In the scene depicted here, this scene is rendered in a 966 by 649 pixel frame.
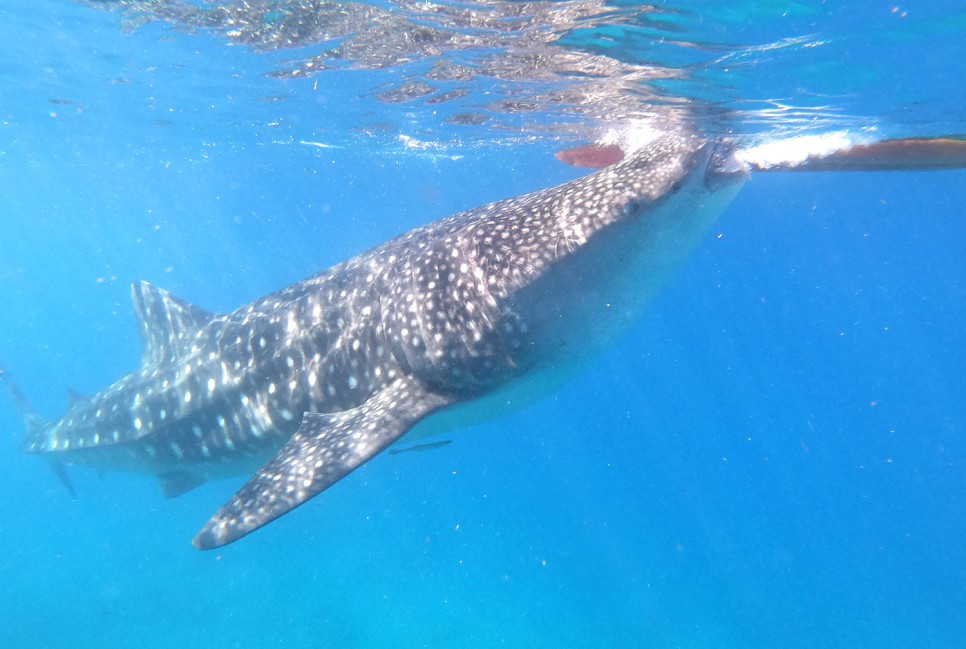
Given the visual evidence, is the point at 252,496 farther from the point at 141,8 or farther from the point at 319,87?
the point at 319,87

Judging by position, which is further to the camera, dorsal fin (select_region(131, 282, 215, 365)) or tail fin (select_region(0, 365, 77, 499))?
tail fin (select_region(0, 365, 77, 499))

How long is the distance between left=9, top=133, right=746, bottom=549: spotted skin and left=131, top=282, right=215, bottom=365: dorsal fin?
3.17ft

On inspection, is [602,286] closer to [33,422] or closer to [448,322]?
[448,322]

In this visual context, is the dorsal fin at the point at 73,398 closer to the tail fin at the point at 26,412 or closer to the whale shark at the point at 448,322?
the tail fin at the point at 26,412

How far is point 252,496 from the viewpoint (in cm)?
468

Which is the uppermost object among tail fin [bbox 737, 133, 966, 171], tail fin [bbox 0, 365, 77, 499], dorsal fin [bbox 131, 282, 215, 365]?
tail fin [bbox 737, 133, 966, 171]

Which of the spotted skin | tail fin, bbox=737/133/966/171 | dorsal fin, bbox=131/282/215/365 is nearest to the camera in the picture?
the spotted skin

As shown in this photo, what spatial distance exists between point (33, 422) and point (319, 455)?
10.4 m

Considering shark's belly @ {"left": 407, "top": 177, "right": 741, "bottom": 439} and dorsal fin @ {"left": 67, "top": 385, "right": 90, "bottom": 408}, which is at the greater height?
shark's belly @ {"left": 407, "top": 177, "right": 741, "bottom": 439}

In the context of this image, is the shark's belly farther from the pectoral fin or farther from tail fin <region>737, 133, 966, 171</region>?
tail fin <region>737, 133, 966, 171</region>

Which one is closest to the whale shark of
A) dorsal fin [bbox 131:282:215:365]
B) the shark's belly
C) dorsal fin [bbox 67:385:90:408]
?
the shark's belly

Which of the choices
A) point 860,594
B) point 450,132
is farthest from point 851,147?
point 860,594

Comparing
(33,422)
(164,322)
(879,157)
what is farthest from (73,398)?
(879,157)

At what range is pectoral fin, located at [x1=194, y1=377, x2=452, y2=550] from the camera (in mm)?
4438
